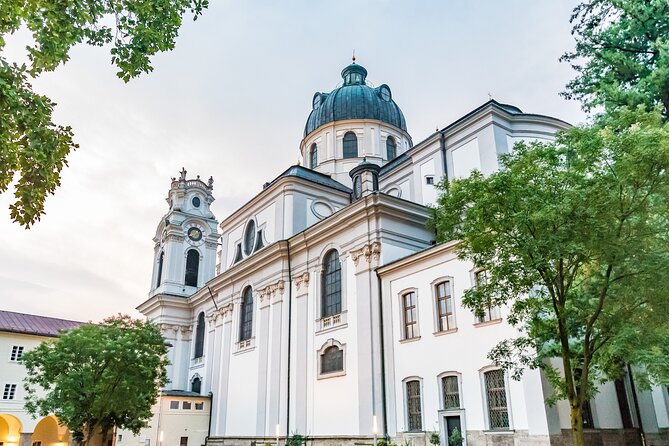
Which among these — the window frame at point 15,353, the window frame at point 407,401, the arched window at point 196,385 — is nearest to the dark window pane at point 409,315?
the window frame at point 407,401

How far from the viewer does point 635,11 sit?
1325cm

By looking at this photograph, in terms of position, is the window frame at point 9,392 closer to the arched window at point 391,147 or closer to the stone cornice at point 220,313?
the stone cornice at point 220,313

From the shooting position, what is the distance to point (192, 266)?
42.3 meters

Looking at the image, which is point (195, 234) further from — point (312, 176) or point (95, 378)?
point (95, 378)

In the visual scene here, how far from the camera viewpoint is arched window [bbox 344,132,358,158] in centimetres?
3616

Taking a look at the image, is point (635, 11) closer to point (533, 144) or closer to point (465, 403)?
point (533, 144)

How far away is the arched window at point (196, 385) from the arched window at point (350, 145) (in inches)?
717

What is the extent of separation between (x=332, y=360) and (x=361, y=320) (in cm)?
275

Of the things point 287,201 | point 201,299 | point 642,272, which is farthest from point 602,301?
point 201,299

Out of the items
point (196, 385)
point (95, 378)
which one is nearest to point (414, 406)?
point (95, 378)

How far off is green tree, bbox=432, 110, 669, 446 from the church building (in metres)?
2.61

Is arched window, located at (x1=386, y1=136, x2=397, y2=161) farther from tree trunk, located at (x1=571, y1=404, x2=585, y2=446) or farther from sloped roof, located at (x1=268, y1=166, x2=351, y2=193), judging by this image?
tree trunk, located at (x1=571, y1=404, x2=585, y2=446)

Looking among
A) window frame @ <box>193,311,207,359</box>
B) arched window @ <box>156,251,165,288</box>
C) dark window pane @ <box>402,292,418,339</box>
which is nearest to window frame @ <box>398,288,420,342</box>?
dark window pane @ <box>402,292,418,339</box>

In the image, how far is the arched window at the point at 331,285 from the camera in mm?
24328
